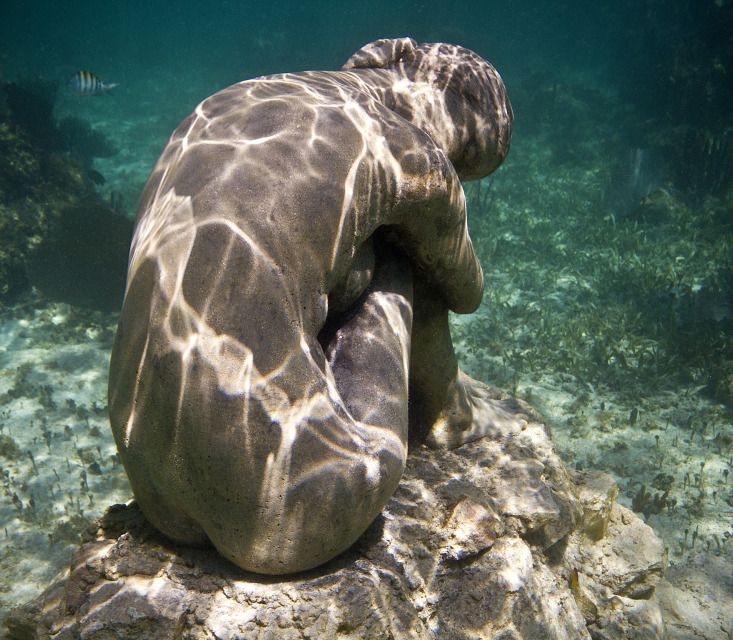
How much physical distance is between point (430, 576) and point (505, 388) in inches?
Answer: 254

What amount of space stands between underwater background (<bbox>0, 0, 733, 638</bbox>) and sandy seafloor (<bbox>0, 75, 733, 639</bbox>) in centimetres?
3

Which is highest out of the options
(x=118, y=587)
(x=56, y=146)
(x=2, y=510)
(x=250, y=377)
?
(x=250, y=377)

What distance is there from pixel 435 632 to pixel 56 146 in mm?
16964

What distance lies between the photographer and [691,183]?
17.8m

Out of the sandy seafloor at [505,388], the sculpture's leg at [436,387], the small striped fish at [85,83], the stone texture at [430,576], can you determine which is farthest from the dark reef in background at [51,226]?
the stone texture at [430,576]

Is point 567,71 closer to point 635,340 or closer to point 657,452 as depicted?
point 635,340

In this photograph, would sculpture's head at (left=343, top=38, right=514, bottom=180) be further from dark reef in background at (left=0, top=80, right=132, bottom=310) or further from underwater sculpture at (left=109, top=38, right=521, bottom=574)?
dark reef in background at (left=0, top=80, right=132, bottom=310)

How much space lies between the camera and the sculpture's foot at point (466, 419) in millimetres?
3893

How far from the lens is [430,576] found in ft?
8.91

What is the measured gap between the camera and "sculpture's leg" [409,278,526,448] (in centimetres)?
367

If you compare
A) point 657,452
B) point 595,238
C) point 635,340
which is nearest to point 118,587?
point 657,452

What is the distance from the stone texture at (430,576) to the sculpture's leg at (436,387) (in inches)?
4.7

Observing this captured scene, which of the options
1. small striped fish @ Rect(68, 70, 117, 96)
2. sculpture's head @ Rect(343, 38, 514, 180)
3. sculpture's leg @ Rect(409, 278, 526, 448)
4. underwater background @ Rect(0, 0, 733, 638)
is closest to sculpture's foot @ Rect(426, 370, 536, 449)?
sculpture's leg @ Rect(409, 278, 526, 448)

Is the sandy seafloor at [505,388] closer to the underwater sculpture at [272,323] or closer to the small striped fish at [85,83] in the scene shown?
the underwater sculpture at [272,323]
